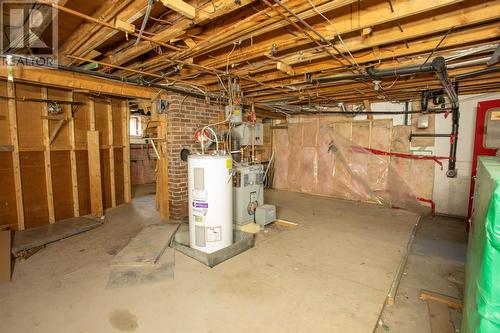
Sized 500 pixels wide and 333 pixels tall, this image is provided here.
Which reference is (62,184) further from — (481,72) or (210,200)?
(481,72)

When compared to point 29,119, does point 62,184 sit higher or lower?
lower

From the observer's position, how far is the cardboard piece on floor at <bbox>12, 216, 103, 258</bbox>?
9.57 ft

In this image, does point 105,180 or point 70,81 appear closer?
point 70,81

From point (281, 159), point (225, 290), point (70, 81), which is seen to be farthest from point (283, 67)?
point (281, 159)

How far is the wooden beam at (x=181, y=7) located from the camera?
158 cm

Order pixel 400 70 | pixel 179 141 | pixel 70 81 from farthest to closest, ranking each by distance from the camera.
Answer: pixel 179 141, pixel 70 81, pixel 400 70

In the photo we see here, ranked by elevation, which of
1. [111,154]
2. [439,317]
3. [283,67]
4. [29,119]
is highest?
[283,67]

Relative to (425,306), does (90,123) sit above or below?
above

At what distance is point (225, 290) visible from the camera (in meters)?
2.24

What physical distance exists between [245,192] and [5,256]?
2.77 meters

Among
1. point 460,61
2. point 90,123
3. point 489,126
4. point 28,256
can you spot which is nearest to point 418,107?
point 489,126

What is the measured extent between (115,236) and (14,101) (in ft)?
7.27

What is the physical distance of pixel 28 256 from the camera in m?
2.82

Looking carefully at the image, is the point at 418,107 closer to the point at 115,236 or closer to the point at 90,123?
the point at 115,236
